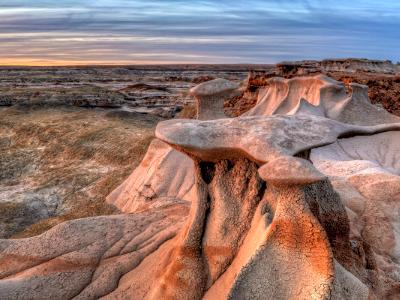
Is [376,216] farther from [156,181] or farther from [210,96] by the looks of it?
[156,181]

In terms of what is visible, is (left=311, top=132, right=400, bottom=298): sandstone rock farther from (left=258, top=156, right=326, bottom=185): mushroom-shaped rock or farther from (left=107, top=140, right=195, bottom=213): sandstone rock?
(left=107, top=140, right=195, bottom=213): sandstone rock

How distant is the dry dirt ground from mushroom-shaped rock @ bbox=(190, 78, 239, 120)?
2048mm

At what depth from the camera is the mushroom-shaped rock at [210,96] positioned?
7.98 m

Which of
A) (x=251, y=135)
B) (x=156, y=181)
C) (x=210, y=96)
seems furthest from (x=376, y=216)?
(x=156, y=181)

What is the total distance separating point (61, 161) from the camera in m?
11.7

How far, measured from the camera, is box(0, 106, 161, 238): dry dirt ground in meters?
8.59

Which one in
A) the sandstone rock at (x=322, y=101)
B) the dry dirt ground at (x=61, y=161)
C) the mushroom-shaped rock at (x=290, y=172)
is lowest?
the dry dirt ground at (x=61, y=161)

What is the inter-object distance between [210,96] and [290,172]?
5.49m

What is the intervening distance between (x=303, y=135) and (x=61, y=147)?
9.97 m

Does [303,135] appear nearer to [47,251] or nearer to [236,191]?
[236,191]

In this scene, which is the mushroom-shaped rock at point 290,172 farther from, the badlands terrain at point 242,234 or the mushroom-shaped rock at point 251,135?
the mushroom-shaped rock at point 251,135

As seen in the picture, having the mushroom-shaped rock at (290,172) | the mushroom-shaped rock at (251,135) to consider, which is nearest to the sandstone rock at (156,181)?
the mushroom-shaped rock at (251,135)

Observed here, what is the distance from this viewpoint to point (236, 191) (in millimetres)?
3459

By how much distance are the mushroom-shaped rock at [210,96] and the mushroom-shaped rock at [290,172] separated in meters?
5.16
